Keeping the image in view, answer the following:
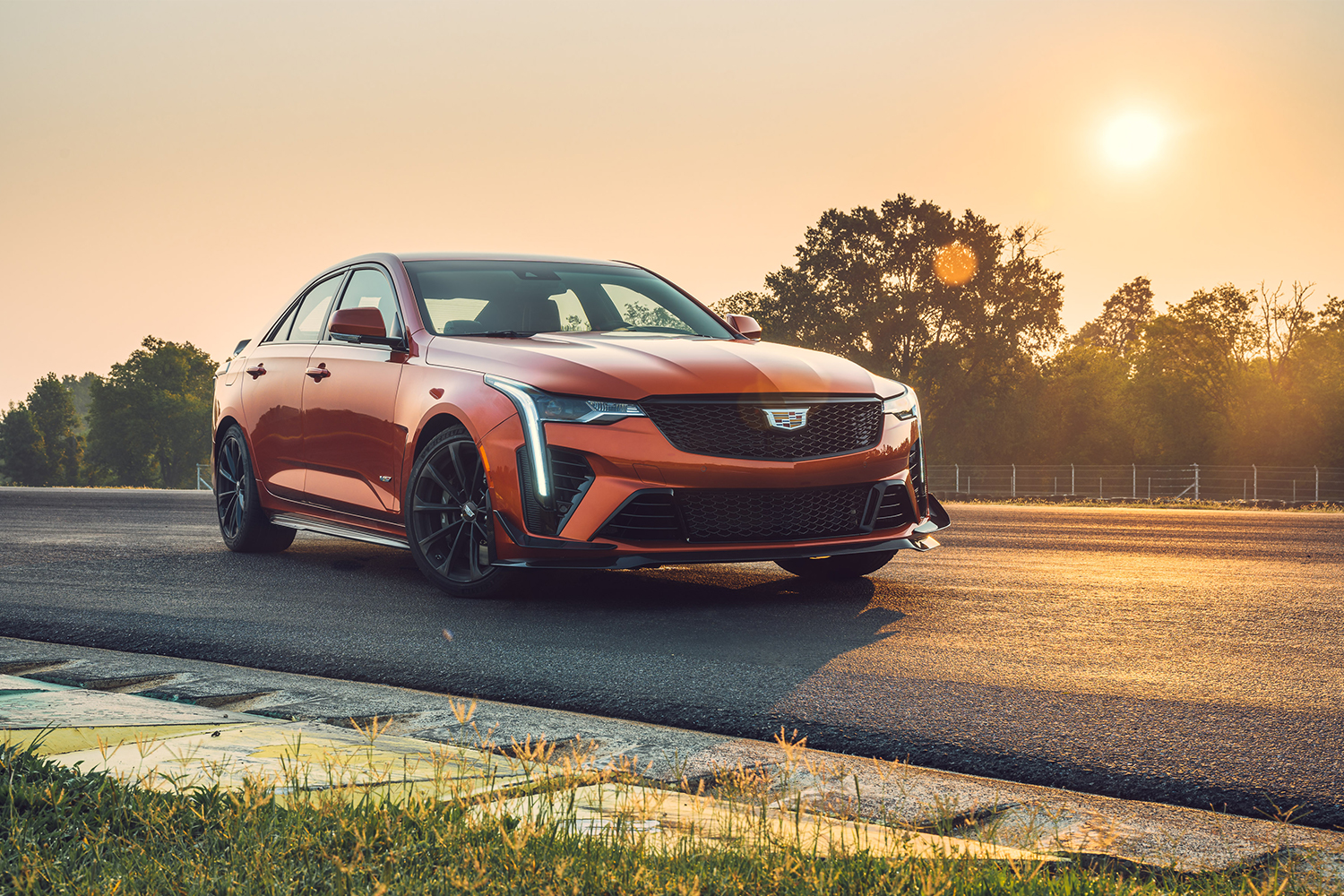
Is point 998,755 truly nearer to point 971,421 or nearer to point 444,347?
point 444,347

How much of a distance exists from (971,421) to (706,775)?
54.2 metres

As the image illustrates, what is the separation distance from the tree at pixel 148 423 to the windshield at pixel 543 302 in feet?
335

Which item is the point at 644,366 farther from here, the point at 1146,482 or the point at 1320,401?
the point at 1320,401

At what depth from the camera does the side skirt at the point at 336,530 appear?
22.7ft

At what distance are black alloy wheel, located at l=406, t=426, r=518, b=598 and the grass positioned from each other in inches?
136

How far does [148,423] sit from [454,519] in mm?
106614

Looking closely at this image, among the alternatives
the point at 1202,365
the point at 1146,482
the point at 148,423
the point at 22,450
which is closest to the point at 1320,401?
the point at 1202,365

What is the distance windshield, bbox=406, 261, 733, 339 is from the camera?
715cm

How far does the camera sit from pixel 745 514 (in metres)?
5.88

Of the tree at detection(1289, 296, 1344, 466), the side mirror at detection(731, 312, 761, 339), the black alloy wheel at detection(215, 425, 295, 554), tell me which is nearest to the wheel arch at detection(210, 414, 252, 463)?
the black alloy wheel at detection(215, 425, 295, 554)

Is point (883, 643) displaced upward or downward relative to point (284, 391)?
downward

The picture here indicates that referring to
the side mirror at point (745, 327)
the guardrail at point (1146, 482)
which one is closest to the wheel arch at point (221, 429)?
the side mirror at point (745, 327)

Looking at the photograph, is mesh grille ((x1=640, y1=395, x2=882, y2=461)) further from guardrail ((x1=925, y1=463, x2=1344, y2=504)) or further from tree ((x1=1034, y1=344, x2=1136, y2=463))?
tree ((x1=1034, y1=344, x2=1136, y2=463))

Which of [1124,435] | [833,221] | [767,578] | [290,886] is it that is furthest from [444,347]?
[1124,435]
